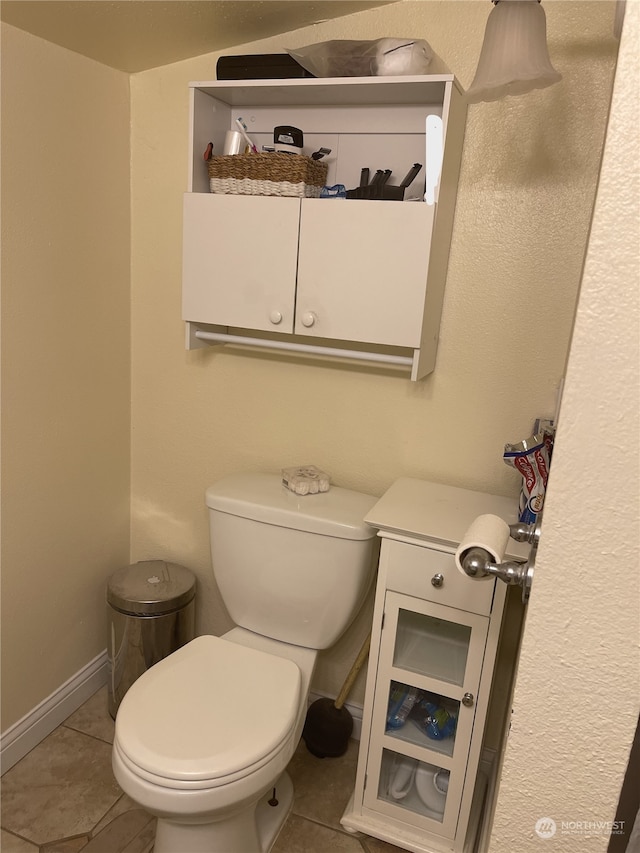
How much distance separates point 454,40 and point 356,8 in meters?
0.25

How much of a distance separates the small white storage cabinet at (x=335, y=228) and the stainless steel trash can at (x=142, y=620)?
72 cm

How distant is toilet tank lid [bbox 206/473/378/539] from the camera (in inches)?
63.1

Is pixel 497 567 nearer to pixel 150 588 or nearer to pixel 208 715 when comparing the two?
pixel 208 715

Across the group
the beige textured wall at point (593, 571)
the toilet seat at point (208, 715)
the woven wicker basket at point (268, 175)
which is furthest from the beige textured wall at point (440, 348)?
the beige textured wall at point (593, 571)

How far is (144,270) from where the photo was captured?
1.98m

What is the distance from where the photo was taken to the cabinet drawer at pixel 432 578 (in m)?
1.43

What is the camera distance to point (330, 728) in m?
1.89

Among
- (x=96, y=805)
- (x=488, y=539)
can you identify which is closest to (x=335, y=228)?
(x=488, y=539)

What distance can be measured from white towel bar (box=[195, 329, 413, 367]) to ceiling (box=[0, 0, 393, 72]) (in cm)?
72

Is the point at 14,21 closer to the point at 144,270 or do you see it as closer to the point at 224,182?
the point at 224,182

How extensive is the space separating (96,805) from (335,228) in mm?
1540

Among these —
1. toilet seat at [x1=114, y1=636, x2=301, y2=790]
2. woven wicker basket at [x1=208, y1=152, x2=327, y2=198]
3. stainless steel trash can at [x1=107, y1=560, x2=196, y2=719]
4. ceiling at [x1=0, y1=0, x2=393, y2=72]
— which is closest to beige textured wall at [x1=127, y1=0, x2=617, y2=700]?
ceiling at [x1=0, y1=0, x2=393, y2=72]

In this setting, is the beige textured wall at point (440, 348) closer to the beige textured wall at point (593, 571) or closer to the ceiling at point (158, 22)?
the ceiling at point (158, 22)

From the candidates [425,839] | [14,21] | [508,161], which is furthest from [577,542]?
[14,21]
